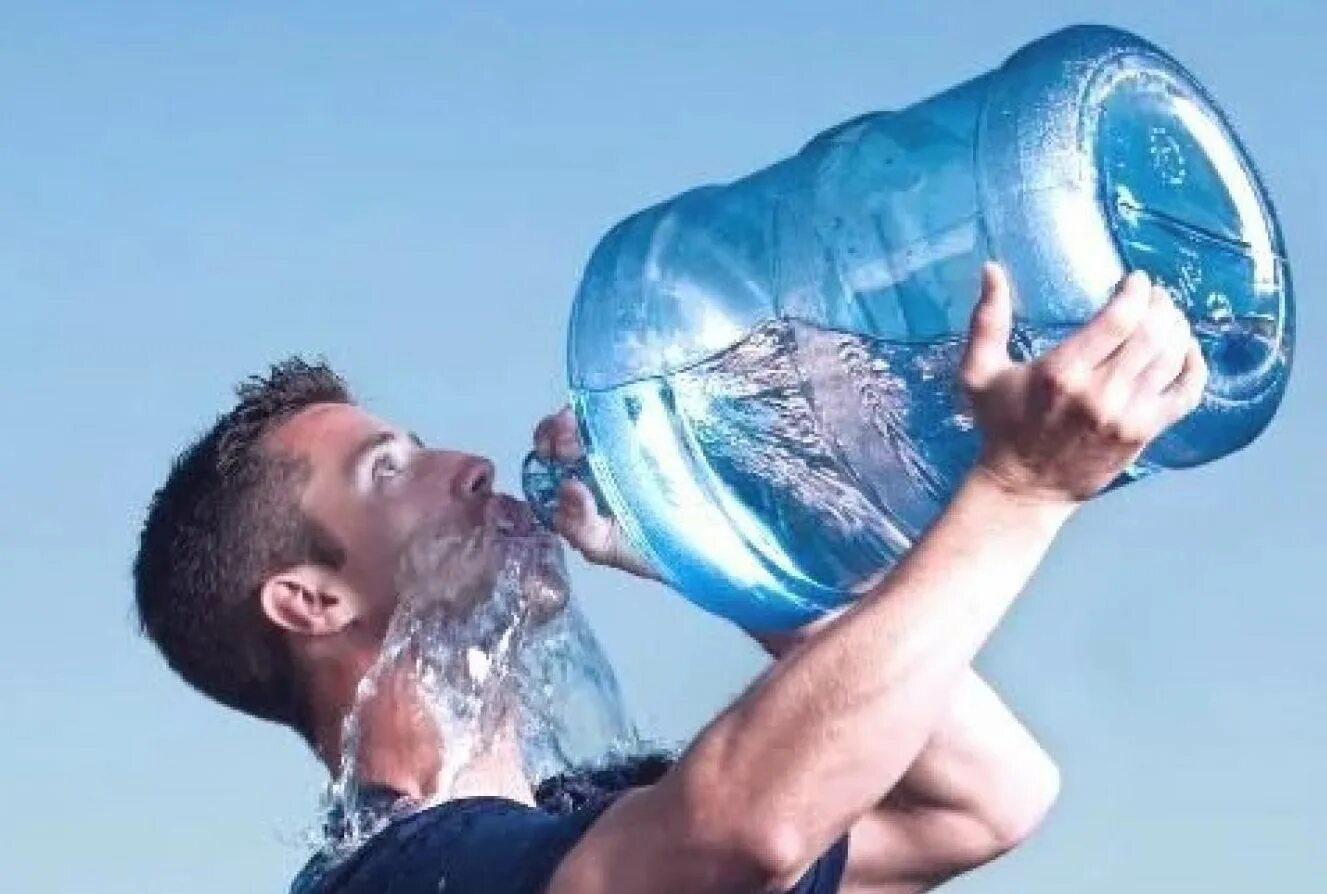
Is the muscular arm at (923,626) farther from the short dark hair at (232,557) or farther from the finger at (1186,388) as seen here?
the short dark hair at (232,557)

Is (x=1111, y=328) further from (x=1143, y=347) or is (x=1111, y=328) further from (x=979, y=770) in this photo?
(x=979, y=770)

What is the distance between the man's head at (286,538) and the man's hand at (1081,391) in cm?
148

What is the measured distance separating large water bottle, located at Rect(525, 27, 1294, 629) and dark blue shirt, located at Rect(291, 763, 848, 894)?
0.47 m

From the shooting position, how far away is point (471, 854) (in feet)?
13.1

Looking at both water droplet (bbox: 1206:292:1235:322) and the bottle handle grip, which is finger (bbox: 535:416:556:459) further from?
water droplet (bbox: 1206:292:1235:322)

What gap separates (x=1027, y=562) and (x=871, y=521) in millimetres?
652

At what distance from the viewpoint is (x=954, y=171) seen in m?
3.97

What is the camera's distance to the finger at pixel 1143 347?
134 inches

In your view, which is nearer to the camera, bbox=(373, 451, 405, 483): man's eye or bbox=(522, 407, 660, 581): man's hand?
bbox=(522, 407, 660, 581): man's hand

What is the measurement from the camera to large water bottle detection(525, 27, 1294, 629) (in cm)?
386

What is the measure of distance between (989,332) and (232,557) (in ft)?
6.43

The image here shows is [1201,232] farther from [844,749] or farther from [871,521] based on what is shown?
[844,749]

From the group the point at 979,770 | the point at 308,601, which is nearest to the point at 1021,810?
the point at 979,770

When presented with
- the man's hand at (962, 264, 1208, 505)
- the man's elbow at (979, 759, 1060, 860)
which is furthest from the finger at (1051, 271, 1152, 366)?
the man's elbow at (979, 759, 1060, 860)
